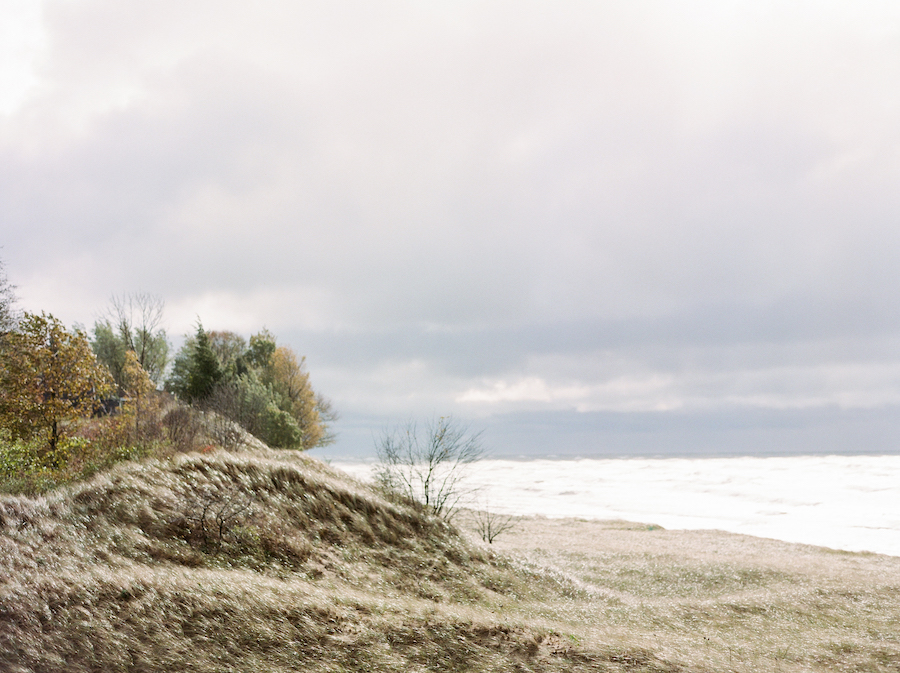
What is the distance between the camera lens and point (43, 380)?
2006 cm

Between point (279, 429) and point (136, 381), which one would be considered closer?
point (136, 381)

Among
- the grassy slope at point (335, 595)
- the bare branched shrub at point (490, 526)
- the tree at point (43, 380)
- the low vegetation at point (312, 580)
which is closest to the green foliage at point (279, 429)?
the bare branched shrub at point (490, 526)

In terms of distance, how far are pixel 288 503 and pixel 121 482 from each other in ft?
14.4

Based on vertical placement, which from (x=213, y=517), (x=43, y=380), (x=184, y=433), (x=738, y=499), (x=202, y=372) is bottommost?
(x=738, y=499)

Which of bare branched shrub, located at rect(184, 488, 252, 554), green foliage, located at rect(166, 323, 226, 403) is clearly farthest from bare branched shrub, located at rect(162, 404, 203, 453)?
green foliage, located at rect(166, 323, 226, 403)

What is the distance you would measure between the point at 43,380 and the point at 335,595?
14377 millimetres

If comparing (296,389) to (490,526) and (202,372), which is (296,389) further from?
(490,526)

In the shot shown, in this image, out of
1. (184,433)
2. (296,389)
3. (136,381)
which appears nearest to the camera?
(184,433)

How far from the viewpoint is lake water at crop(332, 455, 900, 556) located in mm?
39188

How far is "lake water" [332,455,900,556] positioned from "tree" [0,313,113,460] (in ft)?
41.0

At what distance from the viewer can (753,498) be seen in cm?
5275

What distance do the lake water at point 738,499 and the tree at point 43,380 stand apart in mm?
12512

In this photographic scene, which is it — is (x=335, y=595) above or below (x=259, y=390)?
below

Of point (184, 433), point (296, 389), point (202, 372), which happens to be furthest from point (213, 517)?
point (296, 389)
